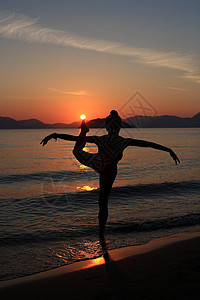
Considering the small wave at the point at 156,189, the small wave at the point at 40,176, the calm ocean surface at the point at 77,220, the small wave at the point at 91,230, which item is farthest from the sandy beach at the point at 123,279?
the small wave at the point at 40,176

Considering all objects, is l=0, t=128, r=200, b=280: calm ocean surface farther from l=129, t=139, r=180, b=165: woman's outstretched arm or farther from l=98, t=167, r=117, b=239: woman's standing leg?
l=129, t=139, r=180, b=165: woman's outstretched arm

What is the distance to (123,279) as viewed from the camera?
421 cm

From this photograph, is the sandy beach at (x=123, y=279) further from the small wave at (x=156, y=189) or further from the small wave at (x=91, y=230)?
the small wave at (x=156, y=189)

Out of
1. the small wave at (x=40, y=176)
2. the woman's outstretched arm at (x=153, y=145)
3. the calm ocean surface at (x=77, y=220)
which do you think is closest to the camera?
the woman's outstretched arm at (x=153, y=145)

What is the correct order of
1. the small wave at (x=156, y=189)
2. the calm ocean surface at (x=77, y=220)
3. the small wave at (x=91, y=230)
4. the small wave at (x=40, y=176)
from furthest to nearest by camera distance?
the small wave at (x=40, y=176) < the small wave at (x=156, y=189) < the small wave at (x=91, y=230) < the calm ocean surface at (x=77, y=220)

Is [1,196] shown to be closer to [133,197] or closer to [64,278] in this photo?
[133,197]

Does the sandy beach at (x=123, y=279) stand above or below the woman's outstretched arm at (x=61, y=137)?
below

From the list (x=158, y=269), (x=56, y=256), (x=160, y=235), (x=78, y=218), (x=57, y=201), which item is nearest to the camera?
(x=158, y=269)

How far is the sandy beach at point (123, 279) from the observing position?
3.65m

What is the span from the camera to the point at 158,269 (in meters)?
4.53

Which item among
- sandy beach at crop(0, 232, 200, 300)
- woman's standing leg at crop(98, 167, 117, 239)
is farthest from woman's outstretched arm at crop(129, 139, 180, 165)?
sandy beach at crop(0, 232, 200, 300)

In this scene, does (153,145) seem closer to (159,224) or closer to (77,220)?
(159,224)

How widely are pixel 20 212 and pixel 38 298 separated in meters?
6.77

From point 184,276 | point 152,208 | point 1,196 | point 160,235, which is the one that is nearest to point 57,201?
point 1,196
